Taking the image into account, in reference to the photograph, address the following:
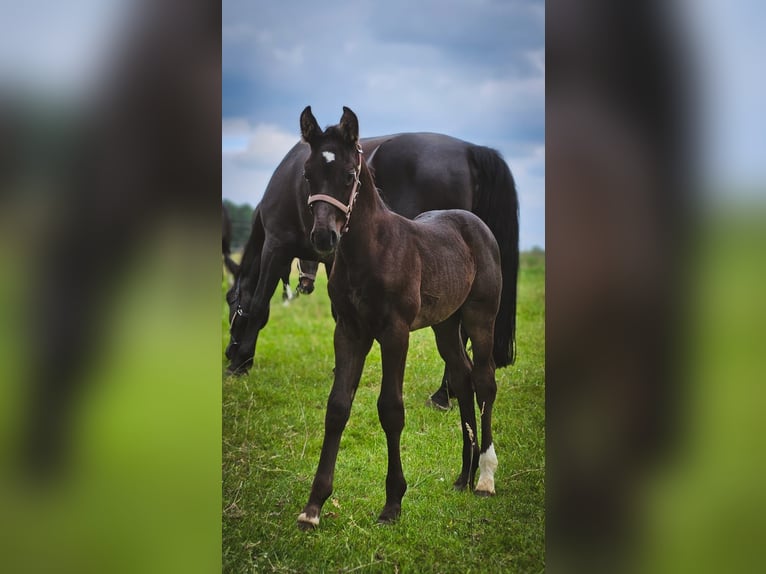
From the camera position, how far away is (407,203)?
3.03 meters

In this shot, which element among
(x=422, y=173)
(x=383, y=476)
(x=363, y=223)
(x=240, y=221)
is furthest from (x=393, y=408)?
(x=240, y=221)

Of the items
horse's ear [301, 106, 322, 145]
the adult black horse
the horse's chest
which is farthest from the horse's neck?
the adult black horse

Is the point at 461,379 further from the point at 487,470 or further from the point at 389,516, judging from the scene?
the point at 389,516

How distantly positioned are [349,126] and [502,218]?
103 centimetres

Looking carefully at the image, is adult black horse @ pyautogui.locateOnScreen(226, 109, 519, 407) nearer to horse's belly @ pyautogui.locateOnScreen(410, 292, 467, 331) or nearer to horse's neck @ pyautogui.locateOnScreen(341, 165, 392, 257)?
Result: horse's belly @ pyautogui.locateOnScreen(410, 292, 467, 331)

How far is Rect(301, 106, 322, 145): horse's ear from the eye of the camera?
2.16m
